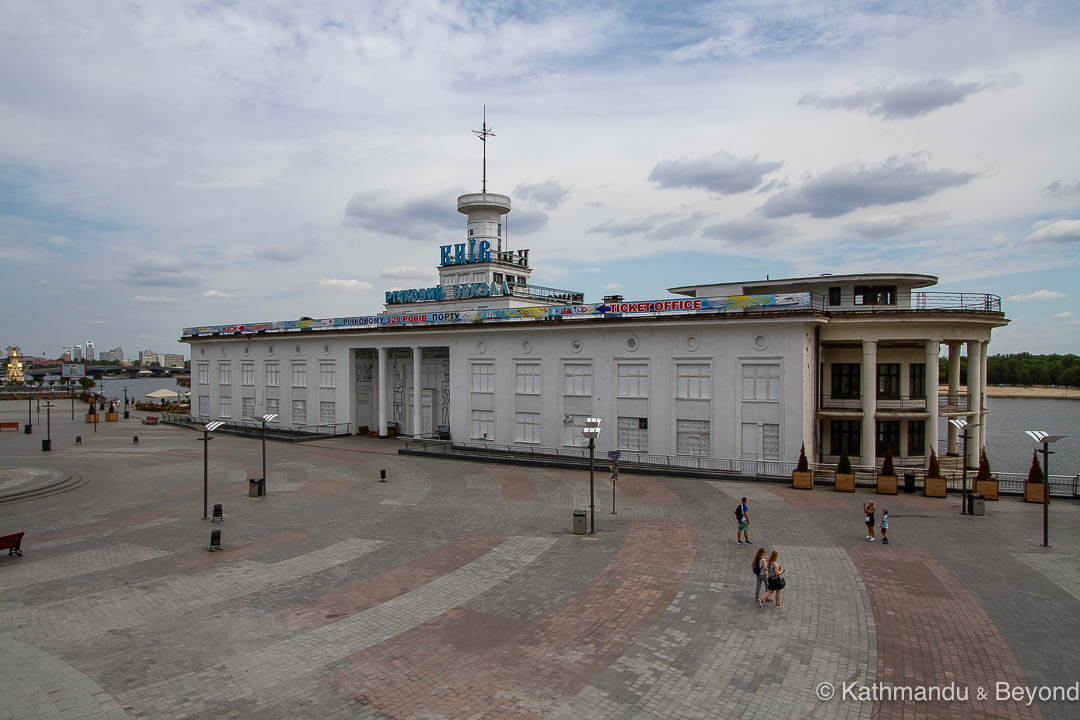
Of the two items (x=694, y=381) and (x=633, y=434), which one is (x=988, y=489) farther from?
(x=633, y=434)

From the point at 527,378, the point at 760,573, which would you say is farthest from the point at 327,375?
the point at 760,573

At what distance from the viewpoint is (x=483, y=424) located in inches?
1697

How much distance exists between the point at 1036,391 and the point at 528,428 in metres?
166

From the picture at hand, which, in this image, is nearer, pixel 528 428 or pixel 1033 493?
pixel 1033 493

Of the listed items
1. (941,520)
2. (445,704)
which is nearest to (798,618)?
(445,704)

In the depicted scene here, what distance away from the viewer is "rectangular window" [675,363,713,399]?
34.2 m

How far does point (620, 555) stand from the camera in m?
19.7

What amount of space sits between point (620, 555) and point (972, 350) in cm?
2687

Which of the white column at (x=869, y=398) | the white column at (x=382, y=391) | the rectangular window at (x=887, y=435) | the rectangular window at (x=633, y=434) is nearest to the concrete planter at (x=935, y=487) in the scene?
the white column at (x=869, y=398)

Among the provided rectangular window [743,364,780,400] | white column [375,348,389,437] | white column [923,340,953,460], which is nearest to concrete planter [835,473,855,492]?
rectangular window [743,364,780,400]

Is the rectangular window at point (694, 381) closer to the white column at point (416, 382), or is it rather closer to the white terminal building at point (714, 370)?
the white terminal building at point (714, 370)

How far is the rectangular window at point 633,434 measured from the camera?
1421 inches

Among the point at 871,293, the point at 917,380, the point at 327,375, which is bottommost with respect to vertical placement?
the point at 327,375

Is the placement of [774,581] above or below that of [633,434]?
below
